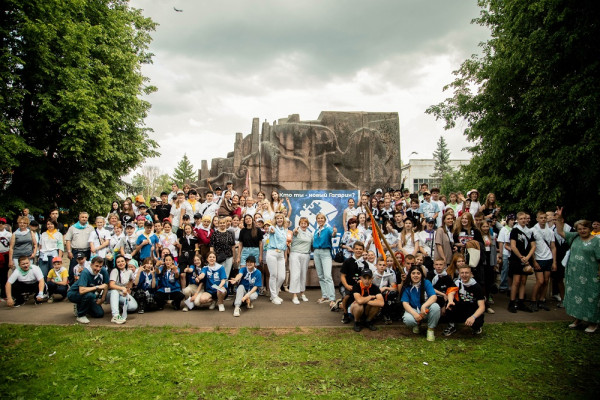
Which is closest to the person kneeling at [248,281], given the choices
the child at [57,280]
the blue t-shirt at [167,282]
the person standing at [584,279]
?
the blue t-shirt at [167,282]

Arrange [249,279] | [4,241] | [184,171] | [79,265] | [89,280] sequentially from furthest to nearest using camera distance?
[184,171]
[4,241]
[79,265]
[249,279]
[89,280]

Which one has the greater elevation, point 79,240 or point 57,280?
point 79,240

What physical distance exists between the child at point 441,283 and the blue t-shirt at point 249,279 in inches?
140

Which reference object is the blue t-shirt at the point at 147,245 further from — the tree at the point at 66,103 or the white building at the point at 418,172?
the white building at the point at 418,172

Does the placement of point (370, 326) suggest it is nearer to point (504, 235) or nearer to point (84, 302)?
point (504, 235)

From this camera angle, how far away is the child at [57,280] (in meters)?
8.48

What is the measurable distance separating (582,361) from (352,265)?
12.0ft

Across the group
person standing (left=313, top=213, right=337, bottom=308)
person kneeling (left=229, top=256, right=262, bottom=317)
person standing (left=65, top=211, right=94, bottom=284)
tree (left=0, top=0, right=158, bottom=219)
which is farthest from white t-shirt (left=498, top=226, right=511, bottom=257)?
tree (left=0, top=0, right=158, bottom=219)

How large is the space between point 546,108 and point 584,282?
8140 mm

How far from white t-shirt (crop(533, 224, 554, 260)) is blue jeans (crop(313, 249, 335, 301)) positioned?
436 cm

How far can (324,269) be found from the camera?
825 cm

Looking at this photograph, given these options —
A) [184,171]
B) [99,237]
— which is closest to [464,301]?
[99,237]

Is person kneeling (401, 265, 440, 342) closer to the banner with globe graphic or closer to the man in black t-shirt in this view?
the man in black t-shirt

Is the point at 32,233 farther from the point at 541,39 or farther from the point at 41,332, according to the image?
the point at 541,39
